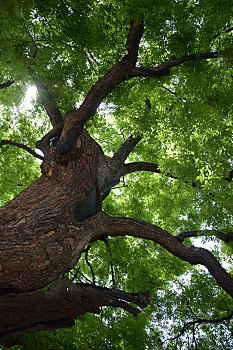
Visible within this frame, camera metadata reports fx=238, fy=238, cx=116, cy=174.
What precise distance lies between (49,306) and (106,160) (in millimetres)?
3935

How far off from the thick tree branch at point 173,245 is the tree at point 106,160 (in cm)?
2

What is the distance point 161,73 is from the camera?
19.0 ft

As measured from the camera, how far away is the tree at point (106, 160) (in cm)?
334

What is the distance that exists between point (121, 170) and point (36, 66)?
338 cm

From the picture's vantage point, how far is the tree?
3.34 m

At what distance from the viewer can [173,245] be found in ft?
18.0

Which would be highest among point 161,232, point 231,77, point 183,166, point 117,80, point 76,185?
point 231,77

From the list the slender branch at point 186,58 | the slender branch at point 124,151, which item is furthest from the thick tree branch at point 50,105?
the slender branch at point 186,58

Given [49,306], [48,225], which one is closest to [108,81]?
[48,225]

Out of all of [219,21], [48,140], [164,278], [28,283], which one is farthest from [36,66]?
[164,278]

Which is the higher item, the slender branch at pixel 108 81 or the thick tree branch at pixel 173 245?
the slender branch at pixel 108 81

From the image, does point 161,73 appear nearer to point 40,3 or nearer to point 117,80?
point 117,80

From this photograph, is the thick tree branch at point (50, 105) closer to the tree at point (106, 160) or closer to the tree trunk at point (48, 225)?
the tree at point (106, 160)

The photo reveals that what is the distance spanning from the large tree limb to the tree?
0.02 m
